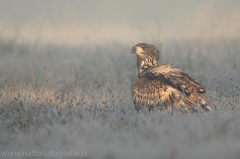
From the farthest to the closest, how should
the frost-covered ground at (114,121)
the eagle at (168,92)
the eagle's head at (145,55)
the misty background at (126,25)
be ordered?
the misty background at (126,25) → the eagle's head at (145,55) → the eagle at (168,92) → the frost-covered ground at (114,121)

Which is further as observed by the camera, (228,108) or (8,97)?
(8,97)

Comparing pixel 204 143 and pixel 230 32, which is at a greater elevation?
pixel 230 32

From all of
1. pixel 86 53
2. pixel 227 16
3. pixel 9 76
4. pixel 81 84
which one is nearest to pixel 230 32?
pixel 227 16

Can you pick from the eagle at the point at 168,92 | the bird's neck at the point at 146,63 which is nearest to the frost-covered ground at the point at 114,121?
the eagle at the point at 168,92

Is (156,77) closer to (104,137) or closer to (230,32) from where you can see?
(104,137)

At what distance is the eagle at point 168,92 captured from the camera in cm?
646

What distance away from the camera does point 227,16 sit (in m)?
12.6

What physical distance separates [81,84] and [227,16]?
4.82 meters

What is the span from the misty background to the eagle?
4571 mm

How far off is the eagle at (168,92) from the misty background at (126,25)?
4571 millimetres

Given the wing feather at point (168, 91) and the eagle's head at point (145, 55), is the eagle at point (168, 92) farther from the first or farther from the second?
the eagle's head at point (145, 55)

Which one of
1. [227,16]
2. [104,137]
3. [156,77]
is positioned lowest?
[104,137]

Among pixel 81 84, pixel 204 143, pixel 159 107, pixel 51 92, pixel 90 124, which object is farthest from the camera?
pixel 81 84

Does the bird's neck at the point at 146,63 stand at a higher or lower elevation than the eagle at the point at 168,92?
higher
